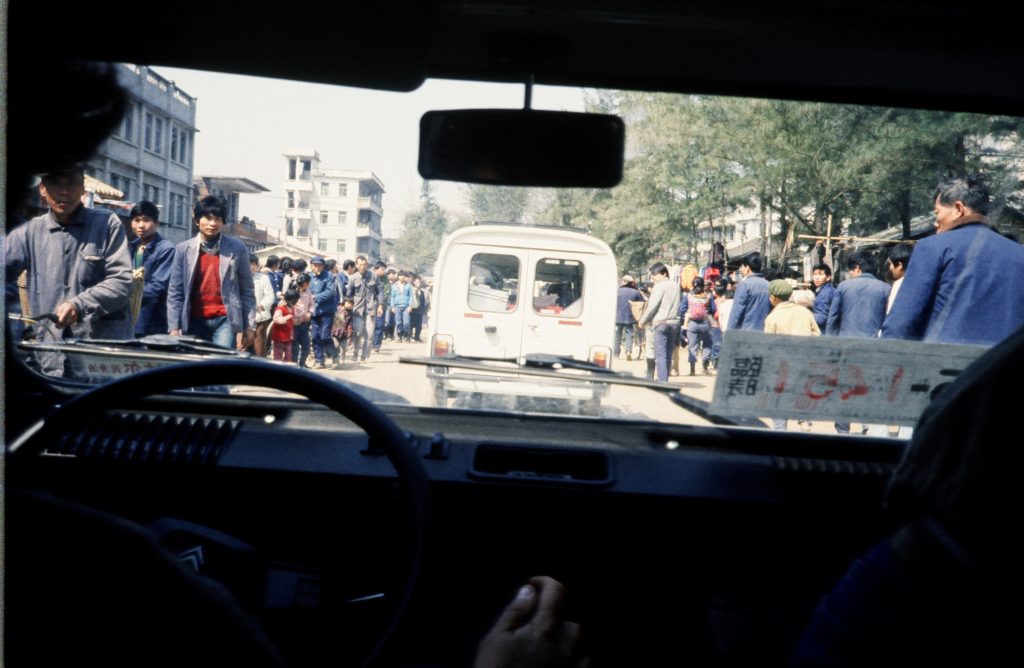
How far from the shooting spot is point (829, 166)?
2307 mm

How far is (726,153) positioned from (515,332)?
325 centimetres

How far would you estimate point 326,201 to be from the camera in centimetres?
248

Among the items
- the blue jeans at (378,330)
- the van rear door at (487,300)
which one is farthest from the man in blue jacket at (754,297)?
the van rear door at (487,300)

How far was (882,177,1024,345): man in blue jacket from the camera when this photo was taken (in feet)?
8.21

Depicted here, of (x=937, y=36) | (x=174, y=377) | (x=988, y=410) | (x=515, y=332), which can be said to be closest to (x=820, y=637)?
(x=988, y=410)

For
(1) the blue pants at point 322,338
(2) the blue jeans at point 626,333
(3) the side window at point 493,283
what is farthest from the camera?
(3) the side window at point 493,283

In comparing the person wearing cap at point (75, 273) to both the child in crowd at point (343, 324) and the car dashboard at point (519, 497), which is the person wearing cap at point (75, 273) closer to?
the car dashboard at point (519, 497)

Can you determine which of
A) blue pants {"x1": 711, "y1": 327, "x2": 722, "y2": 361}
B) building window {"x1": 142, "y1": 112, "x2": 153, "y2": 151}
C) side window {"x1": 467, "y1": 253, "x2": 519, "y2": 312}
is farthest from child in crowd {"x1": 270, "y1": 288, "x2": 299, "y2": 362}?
side window {"x1": 467, "y1": 253, "x2": 519, "y2": 312}

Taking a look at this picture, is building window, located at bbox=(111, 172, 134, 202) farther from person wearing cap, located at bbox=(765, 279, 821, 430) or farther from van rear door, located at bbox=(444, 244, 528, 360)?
van rear door, located at bbox=(444, 244, 528, 360)

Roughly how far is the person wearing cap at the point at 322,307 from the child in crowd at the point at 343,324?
2 cm

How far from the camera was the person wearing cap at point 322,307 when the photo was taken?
284 centimetres

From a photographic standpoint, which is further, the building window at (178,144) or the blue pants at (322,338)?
the blue pants at (322,338)

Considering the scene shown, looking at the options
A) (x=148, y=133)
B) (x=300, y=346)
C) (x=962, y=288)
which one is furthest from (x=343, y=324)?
(x=962, y=288)

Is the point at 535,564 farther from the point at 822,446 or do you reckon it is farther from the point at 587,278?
the point at 587,278
